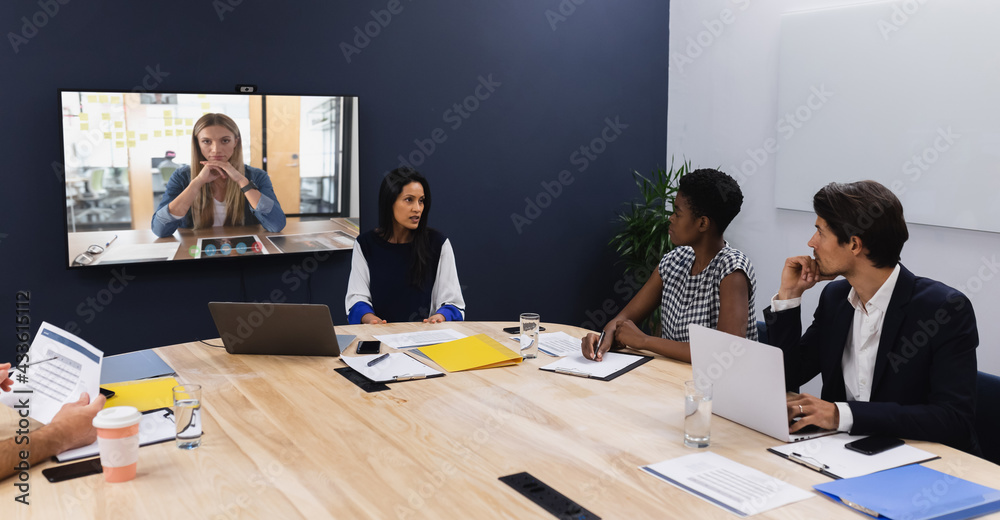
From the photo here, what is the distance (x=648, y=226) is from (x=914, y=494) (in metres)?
3.47

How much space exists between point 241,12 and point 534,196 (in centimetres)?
196

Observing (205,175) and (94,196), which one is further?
(205,175)

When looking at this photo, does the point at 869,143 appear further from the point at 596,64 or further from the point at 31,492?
the point at 31,492

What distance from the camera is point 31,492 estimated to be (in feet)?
5.13

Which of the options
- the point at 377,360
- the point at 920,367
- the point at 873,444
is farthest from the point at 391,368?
the point at 920,367

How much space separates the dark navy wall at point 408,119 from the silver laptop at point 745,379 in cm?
272

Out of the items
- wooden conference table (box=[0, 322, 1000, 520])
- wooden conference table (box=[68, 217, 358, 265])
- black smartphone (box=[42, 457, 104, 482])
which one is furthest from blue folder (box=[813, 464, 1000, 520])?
wooden conference table (box=[68, 217, 358, 265])

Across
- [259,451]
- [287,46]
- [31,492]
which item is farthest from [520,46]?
[31,492]

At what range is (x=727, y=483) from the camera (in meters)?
1.61

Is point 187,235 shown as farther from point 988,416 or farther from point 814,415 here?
point 988,416

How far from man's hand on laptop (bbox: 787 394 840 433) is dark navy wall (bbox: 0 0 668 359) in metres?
2.92

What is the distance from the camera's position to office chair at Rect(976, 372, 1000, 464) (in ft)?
6.58

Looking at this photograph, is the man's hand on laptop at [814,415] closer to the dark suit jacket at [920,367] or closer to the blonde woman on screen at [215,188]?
the dark suit jacket at [920,367]

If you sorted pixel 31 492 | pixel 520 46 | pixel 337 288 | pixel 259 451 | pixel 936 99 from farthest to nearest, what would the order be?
pixel 520 46 → pixel 337 288 → pixel 936 99 → pixel 259 451 → pixel 31 492
